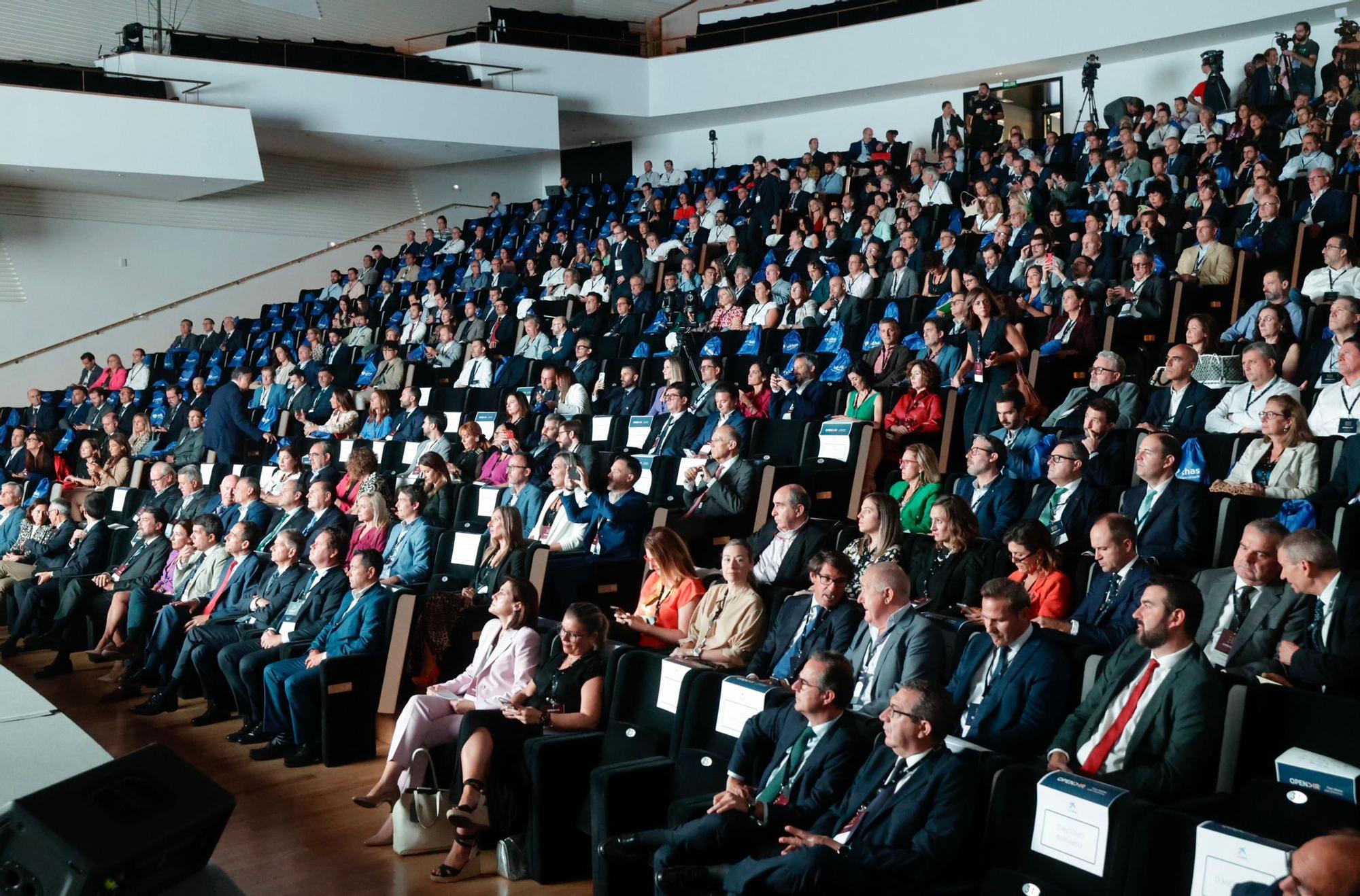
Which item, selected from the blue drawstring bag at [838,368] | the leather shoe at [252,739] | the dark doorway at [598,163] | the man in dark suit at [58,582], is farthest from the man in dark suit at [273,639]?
the dark doorway at [598,163]

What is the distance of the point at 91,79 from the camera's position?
10859 millimetres

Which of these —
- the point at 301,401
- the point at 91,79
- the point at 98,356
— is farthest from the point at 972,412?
the point at 98,356

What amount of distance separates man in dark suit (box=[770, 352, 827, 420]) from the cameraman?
5289 mm

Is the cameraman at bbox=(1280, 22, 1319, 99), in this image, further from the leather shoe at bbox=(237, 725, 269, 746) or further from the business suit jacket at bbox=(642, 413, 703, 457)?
the leather shoe at bbox=(237, 725, 269, 746)

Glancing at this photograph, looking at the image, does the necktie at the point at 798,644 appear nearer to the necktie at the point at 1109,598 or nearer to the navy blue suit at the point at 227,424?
the necktie at the point at 1109,598

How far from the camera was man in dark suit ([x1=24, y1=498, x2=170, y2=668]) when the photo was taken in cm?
575

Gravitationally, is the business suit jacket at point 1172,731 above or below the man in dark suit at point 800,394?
below

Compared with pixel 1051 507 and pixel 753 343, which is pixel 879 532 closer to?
pixel 1051 507

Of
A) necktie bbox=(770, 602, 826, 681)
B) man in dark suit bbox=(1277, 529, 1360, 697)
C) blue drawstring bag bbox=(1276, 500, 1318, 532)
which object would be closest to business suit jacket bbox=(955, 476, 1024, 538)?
blue drawstring bag bbox=(1276, 500, 1318, 532)

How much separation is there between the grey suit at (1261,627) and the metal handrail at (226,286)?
12.2m

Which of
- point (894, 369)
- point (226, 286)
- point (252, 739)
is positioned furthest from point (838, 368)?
point (226, 286)

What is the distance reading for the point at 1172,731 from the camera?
2.51 m

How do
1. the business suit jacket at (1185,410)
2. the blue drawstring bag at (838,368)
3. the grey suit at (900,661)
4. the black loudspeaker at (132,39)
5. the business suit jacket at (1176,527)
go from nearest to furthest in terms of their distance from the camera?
the grey suit at (900,661), the business suit jacket at (1176,527), the business suit jacket at (1185,410), the blue drawstring bag at (838,368), the black loudspeaker at (132,39)

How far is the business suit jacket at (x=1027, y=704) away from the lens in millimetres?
2807
